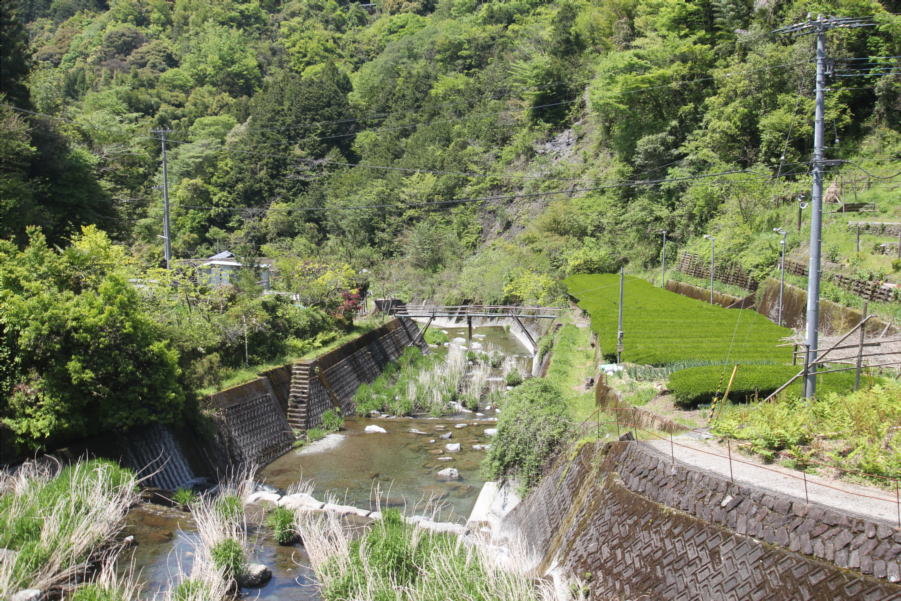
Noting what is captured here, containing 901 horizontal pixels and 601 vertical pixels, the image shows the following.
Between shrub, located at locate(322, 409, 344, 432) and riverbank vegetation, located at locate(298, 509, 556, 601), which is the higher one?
riverbank vegetation, located at locate(298, 509, 556, 601)

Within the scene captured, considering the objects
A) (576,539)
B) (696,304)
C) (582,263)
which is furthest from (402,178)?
(576,539)

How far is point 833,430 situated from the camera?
9430 mm

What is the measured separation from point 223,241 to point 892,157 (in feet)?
153

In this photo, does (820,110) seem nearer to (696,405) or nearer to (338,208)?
(696,405)

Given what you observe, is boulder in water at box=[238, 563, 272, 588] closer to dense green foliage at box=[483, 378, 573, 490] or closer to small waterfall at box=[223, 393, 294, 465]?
dense green foliage at box=[483, 378, 573, 490]

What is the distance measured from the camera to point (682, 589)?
745 cm

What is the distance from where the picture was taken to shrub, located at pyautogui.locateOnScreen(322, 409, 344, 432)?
20922mm

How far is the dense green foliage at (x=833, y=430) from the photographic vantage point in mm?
8367

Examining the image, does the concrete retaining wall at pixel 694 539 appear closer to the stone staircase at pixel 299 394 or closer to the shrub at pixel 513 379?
the stone staircase at pixel 299 394

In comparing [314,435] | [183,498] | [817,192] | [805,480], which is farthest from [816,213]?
[314,435]

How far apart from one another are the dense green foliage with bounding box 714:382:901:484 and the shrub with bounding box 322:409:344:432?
13363 mm

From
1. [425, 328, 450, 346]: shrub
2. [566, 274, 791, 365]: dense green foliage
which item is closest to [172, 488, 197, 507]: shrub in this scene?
[566, 274, 791, 365]: dense green foliage

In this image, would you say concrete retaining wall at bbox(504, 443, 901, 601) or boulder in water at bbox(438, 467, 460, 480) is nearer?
concrete retaining wall at bbox(504, 443, 901, 601)

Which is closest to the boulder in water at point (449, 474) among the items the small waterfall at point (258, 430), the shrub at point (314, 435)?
the shrub at point (314, 435)
